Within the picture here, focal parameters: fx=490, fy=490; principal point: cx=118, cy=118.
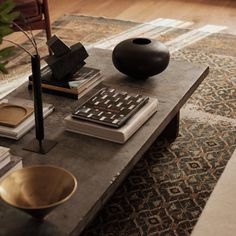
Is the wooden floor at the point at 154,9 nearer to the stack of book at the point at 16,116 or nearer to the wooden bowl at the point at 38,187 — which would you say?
the stack of book at the point at 16,116

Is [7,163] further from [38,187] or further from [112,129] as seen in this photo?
[112,129]

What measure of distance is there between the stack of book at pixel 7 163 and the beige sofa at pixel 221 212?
0.71 meters

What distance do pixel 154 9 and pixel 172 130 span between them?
2406mm

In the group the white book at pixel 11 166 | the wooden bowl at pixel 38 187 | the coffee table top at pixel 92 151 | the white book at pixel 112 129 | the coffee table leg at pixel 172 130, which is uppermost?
the wooden bowl at pixel 38 187

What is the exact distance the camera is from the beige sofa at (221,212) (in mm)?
1814

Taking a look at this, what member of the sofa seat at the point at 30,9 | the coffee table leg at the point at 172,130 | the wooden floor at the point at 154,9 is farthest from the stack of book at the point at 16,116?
the wooden floor at the point at 154,9

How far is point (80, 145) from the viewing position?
1715mm

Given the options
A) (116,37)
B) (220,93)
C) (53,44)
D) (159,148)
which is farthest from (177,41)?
(53,44)

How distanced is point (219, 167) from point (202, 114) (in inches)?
20.1

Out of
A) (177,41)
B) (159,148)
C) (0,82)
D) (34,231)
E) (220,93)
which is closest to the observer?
(34,231)

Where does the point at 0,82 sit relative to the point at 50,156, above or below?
below

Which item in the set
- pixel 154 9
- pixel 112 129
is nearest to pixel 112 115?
pixel 112 129

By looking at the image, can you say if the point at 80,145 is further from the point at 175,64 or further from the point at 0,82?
the point at 0,82

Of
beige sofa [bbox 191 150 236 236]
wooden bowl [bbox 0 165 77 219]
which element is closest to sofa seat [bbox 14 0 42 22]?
beige sofa [bbox 191 150 236 236]
